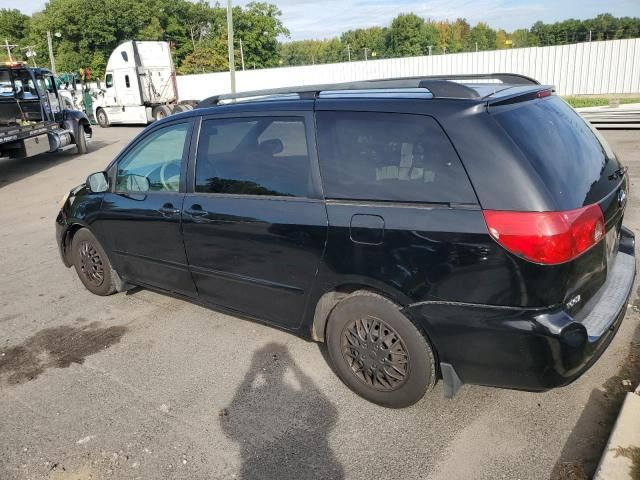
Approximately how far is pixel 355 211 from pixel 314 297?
628 millimetres

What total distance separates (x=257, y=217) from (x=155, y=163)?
1.38 metres

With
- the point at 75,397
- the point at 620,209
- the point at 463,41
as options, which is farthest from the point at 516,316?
the point at 463,41

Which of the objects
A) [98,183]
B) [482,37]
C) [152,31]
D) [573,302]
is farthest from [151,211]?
[482,37]

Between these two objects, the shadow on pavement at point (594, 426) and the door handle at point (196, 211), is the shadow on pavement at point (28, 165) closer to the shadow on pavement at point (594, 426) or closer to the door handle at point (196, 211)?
the door handle at point (196, 211)

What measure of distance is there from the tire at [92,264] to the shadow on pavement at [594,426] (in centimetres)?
377

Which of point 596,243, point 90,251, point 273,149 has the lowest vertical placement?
point 90,251

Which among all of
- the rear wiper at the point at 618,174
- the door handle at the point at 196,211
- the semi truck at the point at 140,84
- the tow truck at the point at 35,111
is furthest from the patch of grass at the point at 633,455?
the semi truck at the point at 140,84

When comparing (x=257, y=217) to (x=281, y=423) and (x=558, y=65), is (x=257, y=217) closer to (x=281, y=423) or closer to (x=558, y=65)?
(x=281, y=423)

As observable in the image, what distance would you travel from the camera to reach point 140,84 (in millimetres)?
22859

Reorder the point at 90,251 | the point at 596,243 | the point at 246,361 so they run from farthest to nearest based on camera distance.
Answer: the point at 90,251, the point at 246,361, the point at 596,243

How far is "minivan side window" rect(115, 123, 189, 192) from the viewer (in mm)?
3898

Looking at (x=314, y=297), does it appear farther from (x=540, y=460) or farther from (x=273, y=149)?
(x=540, y=460)

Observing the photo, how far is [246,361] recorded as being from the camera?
3682mm

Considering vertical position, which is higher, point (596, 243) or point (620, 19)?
point (620, 19)
